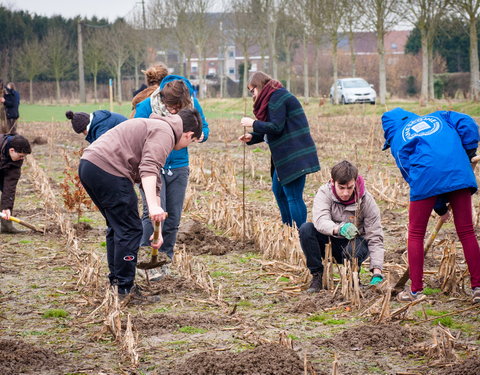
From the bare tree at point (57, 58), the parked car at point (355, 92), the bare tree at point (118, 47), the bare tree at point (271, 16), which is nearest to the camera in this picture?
the parked car at point (355, 92)

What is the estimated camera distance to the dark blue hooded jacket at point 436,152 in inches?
197

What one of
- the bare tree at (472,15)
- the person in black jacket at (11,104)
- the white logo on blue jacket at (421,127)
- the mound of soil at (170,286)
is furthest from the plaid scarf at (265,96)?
the bare tree at (472,15)

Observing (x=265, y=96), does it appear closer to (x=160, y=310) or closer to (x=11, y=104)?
(x=160, y=310)

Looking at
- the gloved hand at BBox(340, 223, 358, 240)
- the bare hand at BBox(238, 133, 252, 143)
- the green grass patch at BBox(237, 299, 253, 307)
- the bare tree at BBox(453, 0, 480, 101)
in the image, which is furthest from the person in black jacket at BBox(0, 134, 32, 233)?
the bare tree at BBox(453, 0, 480, 101)

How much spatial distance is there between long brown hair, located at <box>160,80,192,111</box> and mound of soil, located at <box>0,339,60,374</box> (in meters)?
2.33

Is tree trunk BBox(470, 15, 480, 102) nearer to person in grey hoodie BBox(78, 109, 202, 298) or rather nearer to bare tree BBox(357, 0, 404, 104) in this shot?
bare tree BBox(357, 0, 404, 104)

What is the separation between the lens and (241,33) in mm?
45562

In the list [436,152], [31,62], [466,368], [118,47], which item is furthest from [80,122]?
[31,62]

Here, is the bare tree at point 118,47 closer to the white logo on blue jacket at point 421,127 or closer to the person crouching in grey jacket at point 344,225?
the person crouching in grey jacket at point 344,225

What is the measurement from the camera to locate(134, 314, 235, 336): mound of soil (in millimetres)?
4910

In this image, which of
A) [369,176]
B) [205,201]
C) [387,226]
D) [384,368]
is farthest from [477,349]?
[369,176]

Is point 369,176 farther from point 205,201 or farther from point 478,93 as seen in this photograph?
point 478,93

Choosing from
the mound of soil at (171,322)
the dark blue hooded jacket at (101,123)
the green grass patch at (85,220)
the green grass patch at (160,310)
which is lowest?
the green grass patch at (85,220)

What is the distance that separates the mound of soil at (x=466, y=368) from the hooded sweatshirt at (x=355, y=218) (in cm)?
168
